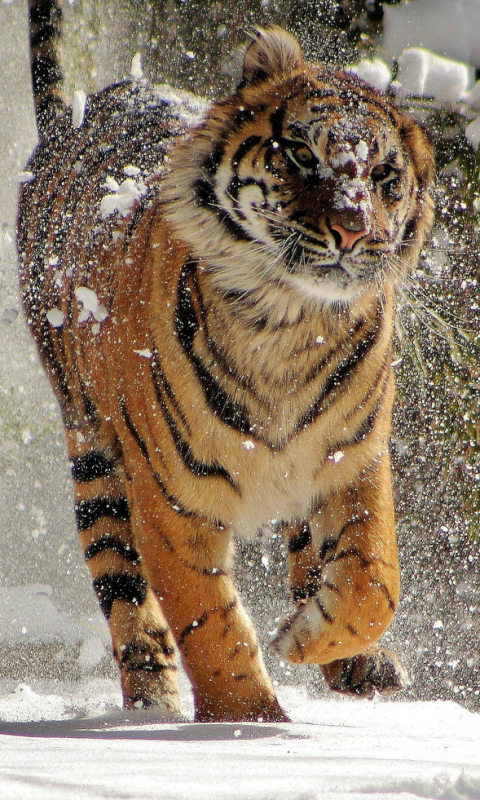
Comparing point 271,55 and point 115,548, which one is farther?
point 115,548

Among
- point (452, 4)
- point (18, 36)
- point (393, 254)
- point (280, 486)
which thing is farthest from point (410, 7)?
point (280, 486)

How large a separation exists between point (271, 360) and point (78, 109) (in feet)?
5.18

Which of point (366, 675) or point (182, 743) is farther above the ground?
point (182, 743)

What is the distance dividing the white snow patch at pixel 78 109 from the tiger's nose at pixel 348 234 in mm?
1596

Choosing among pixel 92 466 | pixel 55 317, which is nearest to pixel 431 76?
pixel 55 317

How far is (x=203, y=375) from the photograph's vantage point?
1.84 m

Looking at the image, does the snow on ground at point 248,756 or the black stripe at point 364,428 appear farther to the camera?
the black stripe at point 364,428

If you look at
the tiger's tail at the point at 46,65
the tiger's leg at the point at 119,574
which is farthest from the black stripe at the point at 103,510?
the tiger's tail at the point at 46,65

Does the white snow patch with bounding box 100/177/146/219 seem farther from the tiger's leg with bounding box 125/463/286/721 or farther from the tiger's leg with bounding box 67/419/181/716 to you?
the tiger's leg with bounding box 125/463/286/721

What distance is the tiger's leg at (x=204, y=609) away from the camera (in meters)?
1.76

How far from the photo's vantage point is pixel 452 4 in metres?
3.75

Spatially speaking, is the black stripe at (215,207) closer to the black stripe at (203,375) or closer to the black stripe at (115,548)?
the black stripe at (203,375)

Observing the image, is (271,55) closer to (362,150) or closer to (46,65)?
(362,150)

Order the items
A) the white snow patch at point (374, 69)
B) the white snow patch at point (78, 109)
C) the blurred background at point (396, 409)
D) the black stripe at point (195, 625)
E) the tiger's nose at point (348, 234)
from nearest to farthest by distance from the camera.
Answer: the tiger's nose at point (348, 234), the black stripe at point (195, 625), the white snow patch at point (78, 109), the blurred background at point (396, 409), the white snow patch at point (374, 69)
